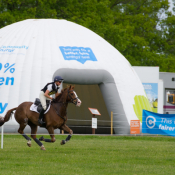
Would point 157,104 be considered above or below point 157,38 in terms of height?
below

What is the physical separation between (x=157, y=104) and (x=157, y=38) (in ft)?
69.0

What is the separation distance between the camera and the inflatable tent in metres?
20.9

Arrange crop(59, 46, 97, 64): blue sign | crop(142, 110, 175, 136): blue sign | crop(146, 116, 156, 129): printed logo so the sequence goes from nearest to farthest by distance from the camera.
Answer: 1. crop(142, 110, 175, 136): blue sign
2. crop(146, 116, 156, 129): printed logo
3. crop(59, 46, 97, 64): blue sign

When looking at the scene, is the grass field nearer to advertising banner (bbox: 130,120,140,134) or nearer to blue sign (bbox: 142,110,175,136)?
blue sign (bbox: 142,110,175,136)

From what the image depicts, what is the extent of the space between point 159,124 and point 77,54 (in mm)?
6177

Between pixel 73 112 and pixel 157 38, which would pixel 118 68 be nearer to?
pixel 73 112

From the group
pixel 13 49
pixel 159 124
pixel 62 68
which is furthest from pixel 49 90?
pixel 13 49

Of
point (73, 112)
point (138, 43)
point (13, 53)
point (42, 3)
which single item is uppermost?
point (42, 3)

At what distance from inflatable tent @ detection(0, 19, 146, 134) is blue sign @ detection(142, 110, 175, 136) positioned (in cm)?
244

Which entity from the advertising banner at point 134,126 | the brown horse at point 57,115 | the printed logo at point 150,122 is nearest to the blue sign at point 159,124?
the printed logo at point 150,122

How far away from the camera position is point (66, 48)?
22156mm

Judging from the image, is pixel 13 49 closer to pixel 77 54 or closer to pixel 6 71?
pixel 6 71

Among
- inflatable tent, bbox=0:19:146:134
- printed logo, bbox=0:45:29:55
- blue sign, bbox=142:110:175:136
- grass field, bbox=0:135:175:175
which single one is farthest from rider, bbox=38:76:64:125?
printed logo, bbox=0:45:29:55

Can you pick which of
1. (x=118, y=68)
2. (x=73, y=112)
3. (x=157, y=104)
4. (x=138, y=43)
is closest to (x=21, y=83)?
(x=118, y=68)
